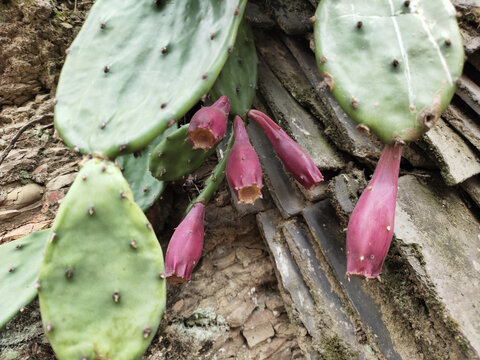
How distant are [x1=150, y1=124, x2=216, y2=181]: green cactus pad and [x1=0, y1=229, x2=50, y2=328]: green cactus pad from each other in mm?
477

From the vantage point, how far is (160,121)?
A: 0.88 metres

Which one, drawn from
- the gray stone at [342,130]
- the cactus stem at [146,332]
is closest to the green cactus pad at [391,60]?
the gray stone at [342,130]

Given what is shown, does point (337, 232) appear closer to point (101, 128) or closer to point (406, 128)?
point (406, 128)

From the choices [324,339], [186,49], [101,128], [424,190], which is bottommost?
[324,339]

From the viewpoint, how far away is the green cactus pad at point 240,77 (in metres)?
1.31

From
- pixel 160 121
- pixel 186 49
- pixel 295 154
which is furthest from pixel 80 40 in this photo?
pixel 295 154

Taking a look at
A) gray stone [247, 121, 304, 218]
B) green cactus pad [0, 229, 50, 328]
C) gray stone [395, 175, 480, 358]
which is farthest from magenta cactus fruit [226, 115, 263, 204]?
green cactus pad [0, 229, 50, 328]

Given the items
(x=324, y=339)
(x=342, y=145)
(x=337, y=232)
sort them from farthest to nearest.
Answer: (x=342, y=145)
(x=337, y=232)
(x=324, y=339)

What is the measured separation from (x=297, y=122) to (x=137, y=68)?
696 mm

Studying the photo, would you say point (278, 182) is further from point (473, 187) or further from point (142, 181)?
point (473, 187)

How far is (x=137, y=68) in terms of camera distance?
1006 mm

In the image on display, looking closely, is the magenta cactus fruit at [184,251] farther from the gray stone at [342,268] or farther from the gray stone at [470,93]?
the gray stone at [470,93]

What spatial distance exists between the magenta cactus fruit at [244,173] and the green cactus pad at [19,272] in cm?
70

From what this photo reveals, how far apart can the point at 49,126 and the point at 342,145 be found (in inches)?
53.4
